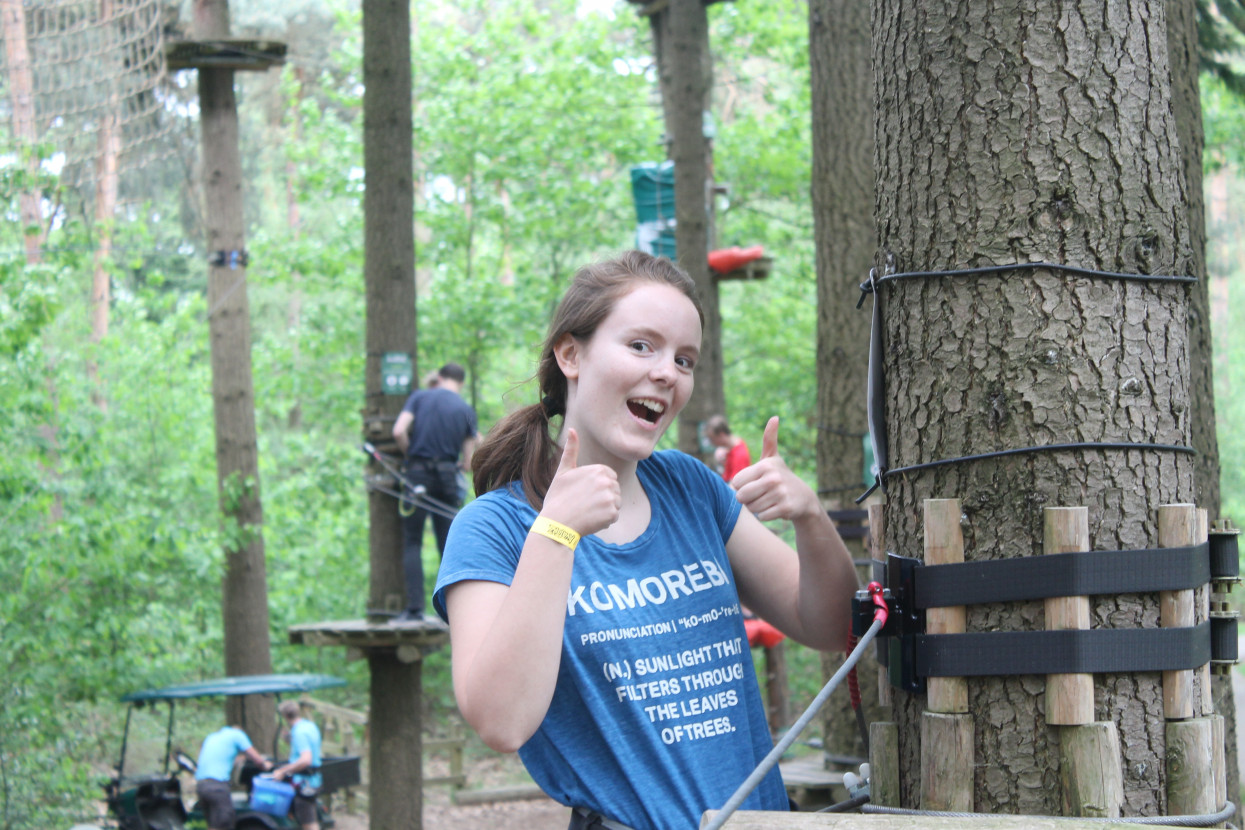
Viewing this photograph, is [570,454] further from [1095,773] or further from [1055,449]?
[1095,773]

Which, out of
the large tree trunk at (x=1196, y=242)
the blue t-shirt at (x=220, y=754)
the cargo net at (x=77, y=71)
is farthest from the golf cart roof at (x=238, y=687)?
the large tree trunk at (x=1196, y=242)

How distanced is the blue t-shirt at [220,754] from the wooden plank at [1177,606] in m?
10.3

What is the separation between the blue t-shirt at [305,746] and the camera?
444 inches

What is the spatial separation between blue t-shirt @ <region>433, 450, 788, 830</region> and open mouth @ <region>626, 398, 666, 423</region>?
0.20 meters

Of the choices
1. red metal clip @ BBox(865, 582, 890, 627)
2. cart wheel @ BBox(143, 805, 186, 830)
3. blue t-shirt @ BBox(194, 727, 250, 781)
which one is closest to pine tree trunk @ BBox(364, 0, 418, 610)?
blue t-shirt @ BBox(194, 727, 250, 781)

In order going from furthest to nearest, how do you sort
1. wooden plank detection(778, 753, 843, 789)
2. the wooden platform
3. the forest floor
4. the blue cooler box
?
the forest floor
the blue cooler box
the wooden platform
wooden plank detection(778, 753, 843, 789)

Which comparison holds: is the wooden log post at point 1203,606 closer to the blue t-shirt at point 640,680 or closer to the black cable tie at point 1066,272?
the black cable tie at point 1066,272

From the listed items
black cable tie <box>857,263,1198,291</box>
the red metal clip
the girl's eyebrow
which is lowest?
the red metal clip

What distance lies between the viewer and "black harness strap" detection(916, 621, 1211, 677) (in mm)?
1817

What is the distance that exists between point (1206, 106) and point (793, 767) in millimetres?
14509

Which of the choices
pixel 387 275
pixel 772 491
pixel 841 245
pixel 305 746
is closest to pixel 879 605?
pixel 772 491

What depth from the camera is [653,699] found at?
1913mm

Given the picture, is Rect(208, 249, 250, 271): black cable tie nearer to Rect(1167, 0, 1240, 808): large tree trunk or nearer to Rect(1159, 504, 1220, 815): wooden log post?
Rect(1167, 0, 1240, 808): large tree trunk

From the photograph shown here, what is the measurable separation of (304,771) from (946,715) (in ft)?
34.2
